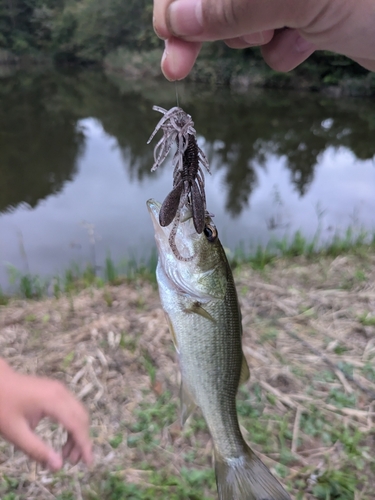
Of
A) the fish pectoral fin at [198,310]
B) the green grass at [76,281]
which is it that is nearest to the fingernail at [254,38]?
the fish pectoral fin at [198,310]

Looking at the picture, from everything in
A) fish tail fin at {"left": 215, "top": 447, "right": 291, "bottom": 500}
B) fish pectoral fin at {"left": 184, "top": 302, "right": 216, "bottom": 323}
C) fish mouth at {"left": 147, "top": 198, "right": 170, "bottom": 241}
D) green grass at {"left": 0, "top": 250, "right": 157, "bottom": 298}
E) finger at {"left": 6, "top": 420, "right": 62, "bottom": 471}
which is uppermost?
fish mouth at {"left": 147, "top": 198, "right": 170, "bottom": 241}

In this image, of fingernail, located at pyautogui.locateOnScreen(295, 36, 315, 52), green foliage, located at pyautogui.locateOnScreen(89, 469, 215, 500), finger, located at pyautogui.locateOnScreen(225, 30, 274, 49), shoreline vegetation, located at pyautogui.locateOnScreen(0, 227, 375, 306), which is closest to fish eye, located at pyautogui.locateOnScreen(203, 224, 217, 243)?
finger, located at pyautogui.locateOnScreen(225, 30, 274, 49)

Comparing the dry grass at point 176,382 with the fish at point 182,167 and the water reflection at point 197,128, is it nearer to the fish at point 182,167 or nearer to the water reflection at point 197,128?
the fish at point 182,167

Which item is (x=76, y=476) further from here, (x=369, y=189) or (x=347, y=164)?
(x=347, y=164)

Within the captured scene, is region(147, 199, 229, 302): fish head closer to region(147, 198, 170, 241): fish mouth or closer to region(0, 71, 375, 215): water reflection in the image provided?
region(147, 198, 170, 241): fish mouth

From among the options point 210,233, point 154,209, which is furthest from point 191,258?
point 154,209

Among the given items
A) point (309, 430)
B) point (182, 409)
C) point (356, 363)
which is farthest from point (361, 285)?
point (182, 409)
